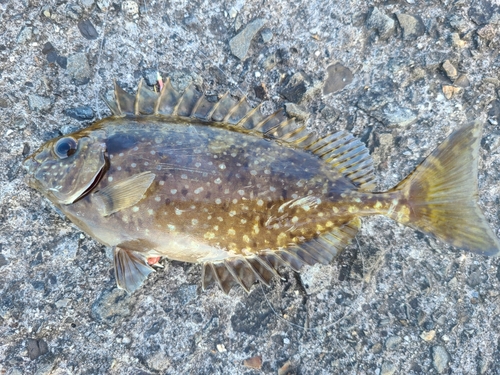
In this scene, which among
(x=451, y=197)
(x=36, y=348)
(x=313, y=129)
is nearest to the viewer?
(x=451, y=197)

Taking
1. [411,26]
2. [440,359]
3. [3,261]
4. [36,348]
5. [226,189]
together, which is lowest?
[36,348]

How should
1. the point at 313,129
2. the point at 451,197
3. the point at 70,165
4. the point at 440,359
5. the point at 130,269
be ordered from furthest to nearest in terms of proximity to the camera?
the point at 313,129, the point at 440,359, the point at 130,269, the point at 70,165, the point at 451,197

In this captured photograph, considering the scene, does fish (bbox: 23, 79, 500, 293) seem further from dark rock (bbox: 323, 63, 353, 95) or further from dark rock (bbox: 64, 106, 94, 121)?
dark rock (bbox: 323, 63, 353, 95)

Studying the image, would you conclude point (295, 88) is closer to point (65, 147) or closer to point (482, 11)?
point (482, 11)

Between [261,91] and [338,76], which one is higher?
[338,76]

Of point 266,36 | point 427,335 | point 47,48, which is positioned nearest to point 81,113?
point 47,48

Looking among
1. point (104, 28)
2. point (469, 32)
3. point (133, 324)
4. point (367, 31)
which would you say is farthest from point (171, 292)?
point (469, 32)

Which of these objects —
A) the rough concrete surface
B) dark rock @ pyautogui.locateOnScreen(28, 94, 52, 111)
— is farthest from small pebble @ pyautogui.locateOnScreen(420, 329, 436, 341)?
dark rock @ pyautogui.locateOnScreen(28, 94, 52, 111)

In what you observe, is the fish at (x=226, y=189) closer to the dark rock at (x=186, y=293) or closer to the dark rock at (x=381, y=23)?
the dark rock at (x=186, y=293)
